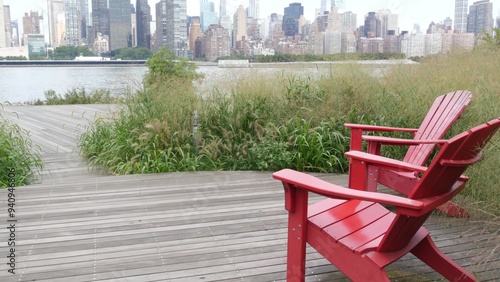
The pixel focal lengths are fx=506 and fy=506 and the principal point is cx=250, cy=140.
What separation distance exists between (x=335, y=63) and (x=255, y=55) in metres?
1.37

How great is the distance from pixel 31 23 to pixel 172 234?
24.9ft

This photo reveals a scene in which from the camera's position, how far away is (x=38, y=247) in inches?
107

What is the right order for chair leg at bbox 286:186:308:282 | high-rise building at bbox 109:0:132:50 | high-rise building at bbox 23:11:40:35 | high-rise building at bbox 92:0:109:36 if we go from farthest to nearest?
high-rise building at bbox 23:11:40:35, high-rise building at bbox 92:0:109:36, high-rise building at bbox 109:0:132:50, chair leg at bbox 286:186:308:282

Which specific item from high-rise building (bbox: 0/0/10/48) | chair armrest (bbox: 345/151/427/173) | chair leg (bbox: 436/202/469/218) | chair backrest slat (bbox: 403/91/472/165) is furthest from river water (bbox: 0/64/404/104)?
chair armrest (bbox: 345/151/427/173)

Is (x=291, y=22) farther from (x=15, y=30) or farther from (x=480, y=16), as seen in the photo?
(x=15, y=30)

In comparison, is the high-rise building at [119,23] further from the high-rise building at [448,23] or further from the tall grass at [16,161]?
the high-rise building at [448,23]

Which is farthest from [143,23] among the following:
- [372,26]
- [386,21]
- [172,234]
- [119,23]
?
[172,234]

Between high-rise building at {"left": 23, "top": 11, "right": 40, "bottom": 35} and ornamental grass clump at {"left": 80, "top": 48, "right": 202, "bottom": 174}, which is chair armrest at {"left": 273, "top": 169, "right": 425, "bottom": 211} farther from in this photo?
high-rise building at {"left": 23, "top": 11, "right": 40, "bottom": 35}

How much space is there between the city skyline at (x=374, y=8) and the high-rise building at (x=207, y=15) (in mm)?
106

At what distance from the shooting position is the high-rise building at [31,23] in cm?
892

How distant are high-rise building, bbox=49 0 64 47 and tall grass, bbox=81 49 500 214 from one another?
144 inches

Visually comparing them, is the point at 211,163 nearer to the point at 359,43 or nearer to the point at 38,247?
the point at 38,247

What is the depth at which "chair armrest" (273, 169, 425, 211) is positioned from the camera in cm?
172

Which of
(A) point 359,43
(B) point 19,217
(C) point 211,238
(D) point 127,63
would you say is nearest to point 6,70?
(D) point 127,63
